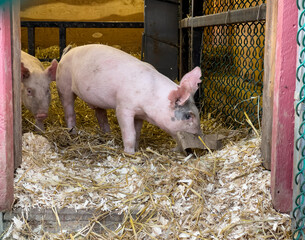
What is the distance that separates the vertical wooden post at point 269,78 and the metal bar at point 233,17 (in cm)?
A: 70

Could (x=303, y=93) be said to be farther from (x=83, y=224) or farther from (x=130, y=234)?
(x=83, y=224)

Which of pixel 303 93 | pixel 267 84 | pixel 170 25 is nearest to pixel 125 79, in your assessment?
pixel 267 84

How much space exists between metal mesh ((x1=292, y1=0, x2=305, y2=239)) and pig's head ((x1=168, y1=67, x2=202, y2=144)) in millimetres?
1479

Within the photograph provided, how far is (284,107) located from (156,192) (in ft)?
3.39

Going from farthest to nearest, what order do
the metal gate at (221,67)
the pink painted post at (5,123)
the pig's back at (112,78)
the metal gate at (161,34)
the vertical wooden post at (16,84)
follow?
the metal gate at (161,34) < the metal gate at (221,67) < the pig's back at (112,78) < the vertical wooden post at (16,84) < the pink painted post at (5,123)

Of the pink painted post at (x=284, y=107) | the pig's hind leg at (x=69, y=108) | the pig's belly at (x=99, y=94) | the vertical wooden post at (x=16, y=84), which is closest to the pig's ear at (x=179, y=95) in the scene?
the pig's belly at (x=99, y=94)

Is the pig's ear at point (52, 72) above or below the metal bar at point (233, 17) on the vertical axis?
below

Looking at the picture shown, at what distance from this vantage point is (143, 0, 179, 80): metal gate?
270 inches

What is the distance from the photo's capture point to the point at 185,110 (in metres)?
3.74

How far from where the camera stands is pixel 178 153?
12.6ft

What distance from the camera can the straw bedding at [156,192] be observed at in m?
2.54

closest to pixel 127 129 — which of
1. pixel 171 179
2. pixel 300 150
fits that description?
pixel 171 179

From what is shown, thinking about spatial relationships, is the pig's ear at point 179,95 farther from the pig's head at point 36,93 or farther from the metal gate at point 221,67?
the pig's head at point 36,93

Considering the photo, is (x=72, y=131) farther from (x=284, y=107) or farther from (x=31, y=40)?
(x=31, y=40)
